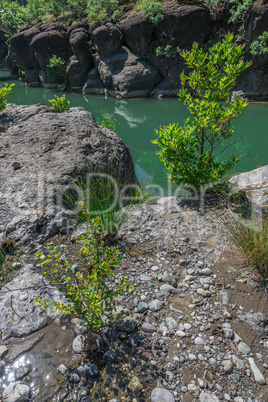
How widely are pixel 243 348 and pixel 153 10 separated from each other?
19072 mm

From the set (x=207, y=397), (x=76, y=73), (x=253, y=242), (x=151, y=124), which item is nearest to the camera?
(x=207, y=397)

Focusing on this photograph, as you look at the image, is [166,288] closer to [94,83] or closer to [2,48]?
[94,83]

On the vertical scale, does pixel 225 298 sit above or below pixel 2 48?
below

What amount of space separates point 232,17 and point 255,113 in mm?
6879

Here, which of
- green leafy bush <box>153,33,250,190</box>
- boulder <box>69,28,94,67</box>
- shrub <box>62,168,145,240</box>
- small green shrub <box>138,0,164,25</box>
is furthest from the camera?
boulder <box>69,28,94,67</box>

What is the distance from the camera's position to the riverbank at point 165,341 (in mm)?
1703

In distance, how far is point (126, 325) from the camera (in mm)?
2059

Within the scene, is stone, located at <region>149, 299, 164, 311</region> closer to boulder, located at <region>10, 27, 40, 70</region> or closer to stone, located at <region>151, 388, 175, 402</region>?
stone, located at <region>151, 388, 175, 402</region>

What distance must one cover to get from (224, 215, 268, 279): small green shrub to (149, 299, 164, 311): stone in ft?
3.37

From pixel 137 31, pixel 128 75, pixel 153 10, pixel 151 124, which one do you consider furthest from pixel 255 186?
pixel 137 31

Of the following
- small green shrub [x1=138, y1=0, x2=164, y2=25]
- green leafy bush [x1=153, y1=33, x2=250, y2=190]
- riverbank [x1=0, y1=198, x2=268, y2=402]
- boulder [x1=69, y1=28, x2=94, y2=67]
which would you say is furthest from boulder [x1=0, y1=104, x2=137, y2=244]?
boulder [x1=69, y1=28, x2=94, y2=67]

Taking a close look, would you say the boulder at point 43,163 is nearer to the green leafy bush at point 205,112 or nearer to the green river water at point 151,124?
the green leafy bush at point 205,112

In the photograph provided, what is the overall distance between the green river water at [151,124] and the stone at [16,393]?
3781mm

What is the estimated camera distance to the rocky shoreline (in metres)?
14.8
